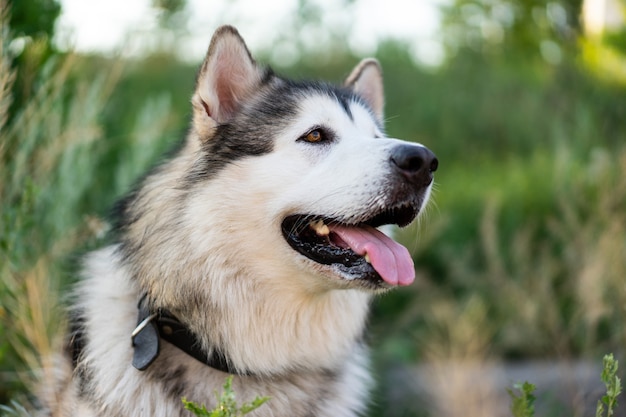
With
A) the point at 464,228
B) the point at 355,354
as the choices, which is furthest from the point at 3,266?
the point at 464,228

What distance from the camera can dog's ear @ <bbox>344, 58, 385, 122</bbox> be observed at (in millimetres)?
3723

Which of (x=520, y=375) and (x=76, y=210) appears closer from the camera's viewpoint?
(x=76, y=210)

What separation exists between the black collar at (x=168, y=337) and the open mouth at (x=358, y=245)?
0.54 metres

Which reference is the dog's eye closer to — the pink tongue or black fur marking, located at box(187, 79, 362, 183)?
black fur marking, located at box(187, 79, 362, 183)

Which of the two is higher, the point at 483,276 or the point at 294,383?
the point at 294,383

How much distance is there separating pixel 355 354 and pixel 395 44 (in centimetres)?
1046

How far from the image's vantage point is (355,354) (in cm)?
316

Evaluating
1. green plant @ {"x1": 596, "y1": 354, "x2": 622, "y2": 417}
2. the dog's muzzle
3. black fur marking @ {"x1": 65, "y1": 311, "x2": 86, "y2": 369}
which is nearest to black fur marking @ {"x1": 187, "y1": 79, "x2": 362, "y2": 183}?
the dog's muzzle

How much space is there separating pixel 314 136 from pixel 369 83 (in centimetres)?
94

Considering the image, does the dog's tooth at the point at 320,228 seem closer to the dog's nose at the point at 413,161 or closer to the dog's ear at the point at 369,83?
Result: the dog's nose at the point at 413,161

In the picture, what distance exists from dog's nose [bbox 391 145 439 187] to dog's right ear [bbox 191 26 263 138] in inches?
32.3

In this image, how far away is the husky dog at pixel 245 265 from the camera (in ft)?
8.82

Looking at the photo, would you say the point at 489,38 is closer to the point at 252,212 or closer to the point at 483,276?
the point at 483,276

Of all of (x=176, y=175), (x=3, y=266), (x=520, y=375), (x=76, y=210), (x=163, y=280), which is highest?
(x=176, y=175)
